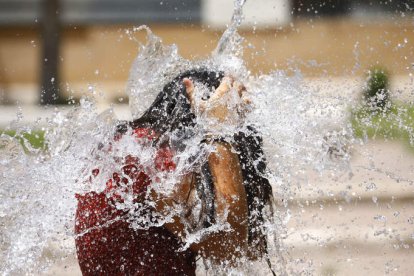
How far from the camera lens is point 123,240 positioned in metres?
2.27

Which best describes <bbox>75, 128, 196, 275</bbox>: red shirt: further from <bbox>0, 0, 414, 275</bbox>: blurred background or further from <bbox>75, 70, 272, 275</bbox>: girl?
<bbox>0, 0, 414, 275</bbox>: blurred background

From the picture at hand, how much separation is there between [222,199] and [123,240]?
10.8 inches

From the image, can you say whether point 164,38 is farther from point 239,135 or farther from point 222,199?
point 222,199

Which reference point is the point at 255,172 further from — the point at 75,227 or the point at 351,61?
the point at 351,61

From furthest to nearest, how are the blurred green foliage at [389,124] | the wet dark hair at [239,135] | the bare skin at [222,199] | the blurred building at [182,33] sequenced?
1. the blurred building at [182,33]
2. the blurred green foliage at [389,124]
3. the wet dark hair at [239,135]
4. the bare skin at [222,199]

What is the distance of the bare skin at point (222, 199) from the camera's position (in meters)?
2.22

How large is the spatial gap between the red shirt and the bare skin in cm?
5

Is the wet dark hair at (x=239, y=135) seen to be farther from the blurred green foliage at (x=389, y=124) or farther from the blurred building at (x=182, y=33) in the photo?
the blurred building at (x=182, y=33)

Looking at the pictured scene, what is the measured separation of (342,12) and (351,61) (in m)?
0.59

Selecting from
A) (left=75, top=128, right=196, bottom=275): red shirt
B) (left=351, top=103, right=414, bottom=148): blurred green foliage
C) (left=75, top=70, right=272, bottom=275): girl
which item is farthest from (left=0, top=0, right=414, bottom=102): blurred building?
(left=75, top=128, right=196, bottom=275): red shirt

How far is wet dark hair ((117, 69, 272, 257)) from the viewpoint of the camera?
234 centimetres

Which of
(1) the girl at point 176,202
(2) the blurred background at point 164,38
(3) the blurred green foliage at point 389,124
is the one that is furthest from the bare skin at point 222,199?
(2) the blurred background at point 164,38

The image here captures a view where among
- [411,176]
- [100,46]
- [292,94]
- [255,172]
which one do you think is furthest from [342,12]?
[255,172]

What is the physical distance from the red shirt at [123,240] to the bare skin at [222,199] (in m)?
0.05
